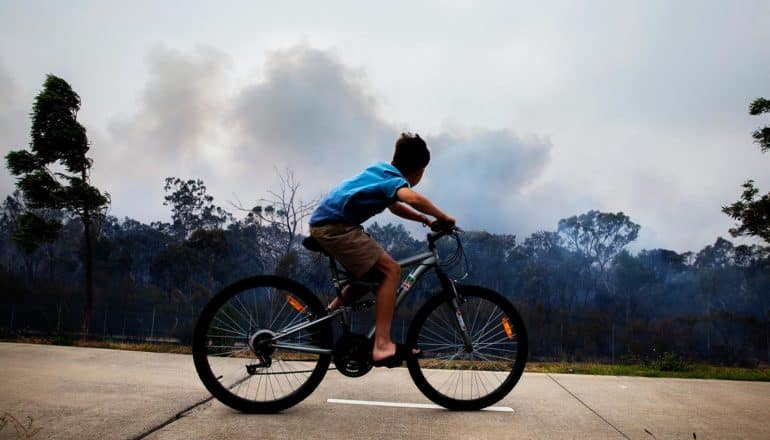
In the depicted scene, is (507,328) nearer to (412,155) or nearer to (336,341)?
(336,341)

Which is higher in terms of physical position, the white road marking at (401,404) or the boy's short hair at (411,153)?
the boy's short hair at (411,153)

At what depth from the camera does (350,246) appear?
313cm

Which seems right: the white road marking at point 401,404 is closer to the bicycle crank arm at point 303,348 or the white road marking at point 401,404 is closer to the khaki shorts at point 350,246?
the bicycle crank arm at point 303,348

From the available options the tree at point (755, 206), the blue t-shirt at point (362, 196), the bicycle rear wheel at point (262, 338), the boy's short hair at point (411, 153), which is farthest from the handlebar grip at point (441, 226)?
the tree at point (755, 206)

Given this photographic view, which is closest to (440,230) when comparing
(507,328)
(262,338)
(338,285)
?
(338,285)

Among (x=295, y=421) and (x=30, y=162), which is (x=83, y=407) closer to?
(x=295, y=421)

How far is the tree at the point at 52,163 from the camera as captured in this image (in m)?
23.6

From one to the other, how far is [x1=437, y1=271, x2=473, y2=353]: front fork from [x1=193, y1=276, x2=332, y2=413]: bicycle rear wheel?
753 mm

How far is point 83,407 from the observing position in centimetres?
303

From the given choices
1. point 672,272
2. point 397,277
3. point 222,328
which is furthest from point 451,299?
point 672,272

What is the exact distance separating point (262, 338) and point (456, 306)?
1186mm

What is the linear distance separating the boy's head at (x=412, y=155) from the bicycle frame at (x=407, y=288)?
460 millimetres

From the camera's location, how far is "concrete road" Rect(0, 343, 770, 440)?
276 centimetres

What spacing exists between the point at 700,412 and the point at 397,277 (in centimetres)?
214
